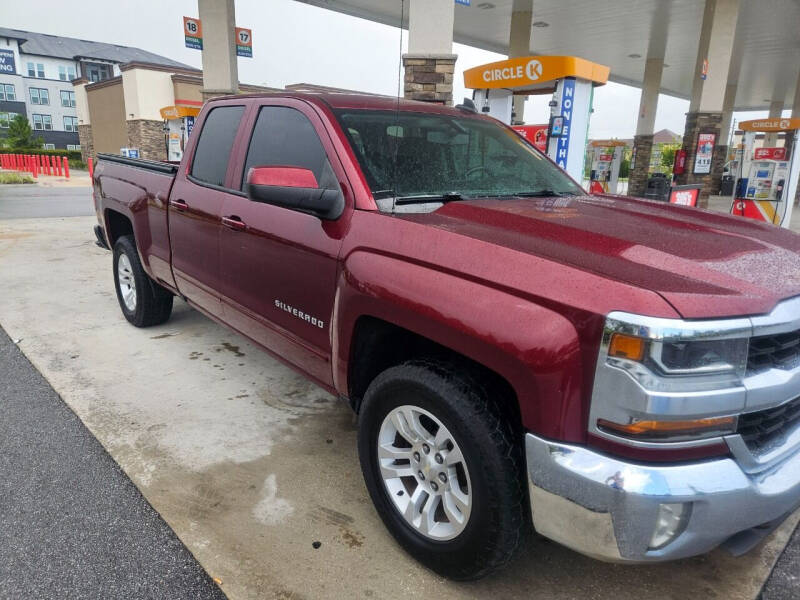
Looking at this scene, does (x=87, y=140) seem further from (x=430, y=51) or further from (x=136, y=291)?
(x=136, y=291)

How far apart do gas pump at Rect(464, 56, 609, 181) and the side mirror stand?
462cm

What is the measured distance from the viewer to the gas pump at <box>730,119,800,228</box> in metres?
11.3

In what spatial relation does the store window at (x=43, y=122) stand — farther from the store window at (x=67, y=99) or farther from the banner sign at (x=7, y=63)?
the banner sign at (x=7, y=63)

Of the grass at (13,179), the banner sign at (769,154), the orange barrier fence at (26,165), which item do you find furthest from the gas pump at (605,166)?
the orange barrier fence at (26,165)

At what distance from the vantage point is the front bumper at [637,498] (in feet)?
5.41

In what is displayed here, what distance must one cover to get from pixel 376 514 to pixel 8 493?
5.74 ft

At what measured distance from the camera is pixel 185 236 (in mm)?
3846

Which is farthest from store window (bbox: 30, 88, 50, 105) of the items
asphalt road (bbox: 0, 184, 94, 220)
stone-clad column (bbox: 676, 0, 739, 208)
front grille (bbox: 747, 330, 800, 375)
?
front grille (bbox: 747, 330, 800, 375)

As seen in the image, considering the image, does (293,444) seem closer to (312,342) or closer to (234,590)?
(312,342)

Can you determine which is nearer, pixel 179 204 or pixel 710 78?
pixel 179 204

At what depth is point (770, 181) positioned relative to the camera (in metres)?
11.9

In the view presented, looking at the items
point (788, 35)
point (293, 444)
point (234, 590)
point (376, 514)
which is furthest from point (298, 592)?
point (788, 35)

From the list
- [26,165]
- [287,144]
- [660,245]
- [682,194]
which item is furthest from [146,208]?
[26,165]

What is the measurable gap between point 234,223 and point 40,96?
257 ft
